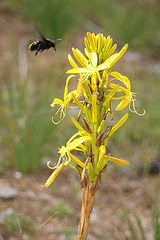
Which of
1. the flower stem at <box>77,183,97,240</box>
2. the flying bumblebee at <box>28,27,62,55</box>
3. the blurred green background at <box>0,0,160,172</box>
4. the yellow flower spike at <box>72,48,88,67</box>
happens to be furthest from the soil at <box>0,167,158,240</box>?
the yellow flower spike at <box>72,48,88,67</box>

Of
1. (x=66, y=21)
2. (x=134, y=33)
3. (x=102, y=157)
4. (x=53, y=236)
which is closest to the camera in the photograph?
(x=102, y=157)

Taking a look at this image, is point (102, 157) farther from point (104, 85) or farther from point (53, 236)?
point (53, 236)

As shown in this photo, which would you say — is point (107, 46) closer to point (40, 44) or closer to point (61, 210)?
point (40, 44)

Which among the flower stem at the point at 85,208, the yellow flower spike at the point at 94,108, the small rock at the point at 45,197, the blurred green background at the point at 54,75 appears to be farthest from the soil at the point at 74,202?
the yellow flower spike at the point at 94,108

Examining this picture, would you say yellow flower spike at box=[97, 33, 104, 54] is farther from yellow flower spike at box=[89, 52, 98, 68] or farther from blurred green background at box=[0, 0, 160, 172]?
blurred green background at box=[0, 0, 160, 172]

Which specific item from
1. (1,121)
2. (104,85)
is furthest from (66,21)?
(104,85)
